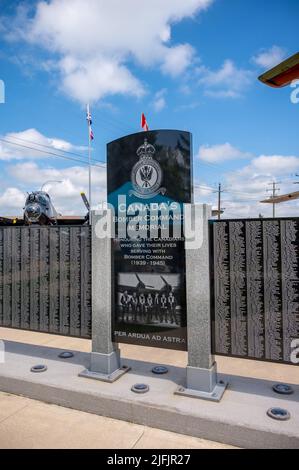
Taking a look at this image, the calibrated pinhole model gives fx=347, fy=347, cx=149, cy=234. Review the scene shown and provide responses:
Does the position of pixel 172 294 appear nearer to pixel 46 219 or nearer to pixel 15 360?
pixel 15 360

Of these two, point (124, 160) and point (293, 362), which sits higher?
point (124, 160)

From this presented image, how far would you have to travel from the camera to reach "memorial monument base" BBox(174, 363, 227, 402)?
3.89m

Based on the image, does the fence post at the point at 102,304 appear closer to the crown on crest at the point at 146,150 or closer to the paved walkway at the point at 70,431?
the paved walkway at the point at 70,431

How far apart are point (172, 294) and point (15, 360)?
2703 millimetres

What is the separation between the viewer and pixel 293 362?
12.1ft

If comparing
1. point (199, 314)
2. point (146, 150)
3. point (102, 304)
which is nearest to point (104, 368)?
point (102, 304)

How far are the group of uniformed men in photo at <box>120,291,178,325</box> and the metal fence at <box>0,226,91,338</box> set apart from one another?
1.90ft

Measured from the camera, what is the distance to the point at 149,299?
440 cm

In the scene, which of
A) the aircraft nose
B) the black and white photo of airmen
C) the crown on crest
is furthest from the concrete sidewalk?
the aircraft nose

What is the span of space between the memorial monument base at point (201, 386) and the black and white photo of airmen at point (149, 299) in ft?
1.92

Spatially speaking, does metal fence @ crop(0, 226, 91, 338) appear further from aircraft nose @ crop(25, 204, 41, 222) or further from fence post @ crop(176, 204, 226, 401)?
aircraft nose @ crop(25, 204, 41, 222)

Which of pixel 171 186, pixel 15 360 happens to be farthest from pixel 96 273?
pixel 15 360

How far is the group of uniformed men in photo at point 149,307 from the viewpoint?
4.26m
